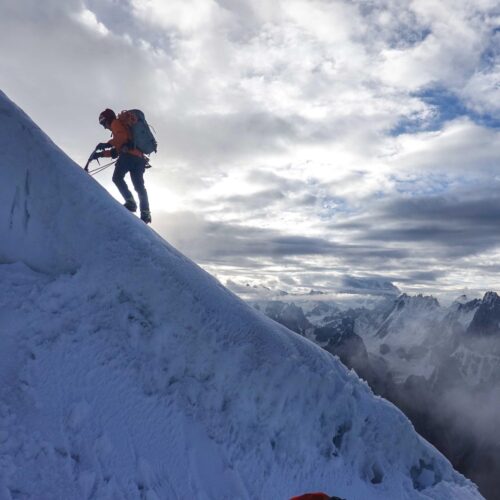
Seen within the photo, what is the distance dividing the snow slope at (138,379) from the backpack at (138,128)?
4.05 meters

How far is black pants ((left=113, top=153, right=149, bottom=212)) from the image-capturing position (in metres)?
14.3

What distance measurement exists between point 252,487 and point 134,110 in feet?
37.0

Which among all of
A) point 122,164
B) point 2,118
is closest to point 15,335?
point 2,118

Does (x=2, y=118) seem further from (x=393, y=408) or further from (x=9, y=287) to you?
(x=393, y=408)

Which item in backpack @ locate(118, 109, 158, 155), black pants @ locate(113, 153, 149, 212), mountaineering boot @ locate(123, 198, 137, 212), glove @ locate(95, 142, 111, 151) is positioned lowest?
mountaineering boot @ locate(123, 198, 137, 212)

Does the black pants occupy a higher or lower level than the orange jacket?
lower

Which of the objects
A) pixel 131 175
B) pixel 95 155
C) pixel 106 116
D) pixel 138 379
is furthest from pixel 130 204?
pixel 138 379

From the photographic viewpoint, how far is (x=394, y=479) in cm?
1073

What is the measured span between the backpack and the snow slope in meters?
4.05

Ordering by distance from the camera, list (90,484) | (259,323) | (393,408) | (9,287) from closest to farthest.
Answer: (90,484) < (9,287) < (259,323) < (393,408)

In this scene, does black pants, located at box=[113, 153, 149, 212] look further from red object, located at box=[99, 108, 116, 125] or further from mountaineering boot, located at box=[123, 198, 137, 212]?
red object, located at box=[99, 108, 116, 125]

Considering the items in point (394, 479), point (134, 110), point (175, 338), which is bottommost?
point (394, 479)

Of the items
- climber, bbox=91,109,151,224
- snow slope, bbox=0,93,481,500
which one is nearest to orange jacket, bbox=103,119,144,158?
climber, bbox=91,109,151,224

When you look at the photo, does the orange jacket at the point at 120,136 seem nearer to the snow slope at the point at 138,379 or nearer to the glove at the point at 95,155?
the glove at the point at 95,155
